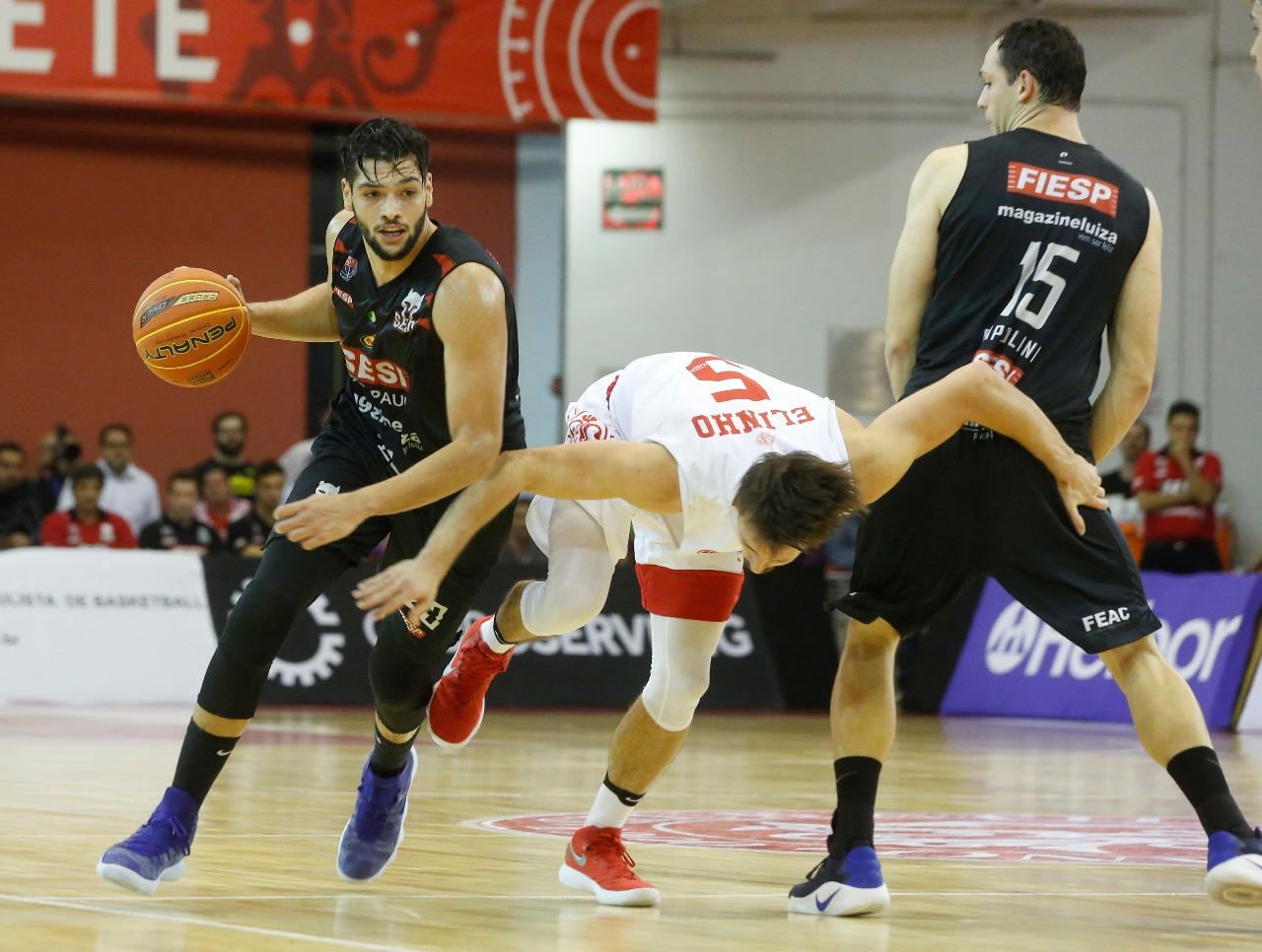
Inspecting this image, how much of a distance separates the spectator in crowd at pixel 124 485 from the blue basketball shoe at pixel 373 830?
9.21 meters

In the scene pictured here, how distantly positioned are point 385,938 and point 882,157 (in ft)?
44.0

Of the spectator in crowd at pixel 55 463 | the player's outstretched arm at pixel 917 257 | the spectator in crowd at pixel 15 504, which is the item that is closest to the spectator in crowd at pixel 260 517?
the spectator in crowd at pixel 15 504

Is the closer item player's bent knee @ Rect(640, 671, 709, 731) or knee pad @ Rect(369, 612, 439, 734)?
player's bent knee @ Rect(640, 671, 709, 731)

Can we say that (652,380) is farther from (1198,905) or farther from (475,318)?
(1198,905)

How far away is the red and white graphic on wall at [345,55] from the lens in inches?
525

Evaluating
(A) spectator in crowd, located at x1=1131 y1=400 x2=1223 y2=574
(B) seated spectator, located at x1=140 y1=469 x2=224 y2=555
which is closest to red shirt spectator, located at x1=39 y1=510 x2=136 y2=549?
(B) seated spectator, located at x1=140 y1=469 x2=224 y2=555

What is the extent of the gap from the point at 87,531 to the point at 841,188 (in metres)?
7.32

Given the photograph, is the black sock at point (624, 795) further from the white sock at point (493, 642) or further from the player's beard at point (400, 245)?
the player's beard at point (400, 245)

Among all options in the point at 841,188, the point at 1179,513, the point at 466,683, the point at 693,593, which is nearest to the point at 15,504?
the point at 841,188

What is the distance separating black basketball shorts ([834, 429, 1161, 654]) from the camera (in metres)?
4.14

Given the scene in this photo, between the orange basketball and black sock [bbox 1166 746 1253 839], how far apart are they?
8.13 feet

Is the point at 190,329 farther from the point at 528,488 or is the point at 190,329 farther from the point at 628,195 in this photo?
the point at 628,195

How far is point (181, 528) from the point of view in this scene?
42.1 ft

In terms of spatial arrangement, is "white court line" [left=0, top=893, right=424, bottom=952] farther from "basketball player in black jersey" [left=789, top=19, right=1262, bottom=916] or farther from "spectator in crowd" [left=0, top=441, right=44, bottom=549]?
"spectator in crowd" [left=0, top=441, right=44, bottom=549]
